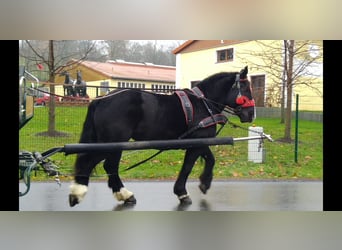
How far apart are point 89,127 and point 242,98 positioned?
5.28 ft

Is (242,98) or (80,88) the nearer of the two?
(80,88)

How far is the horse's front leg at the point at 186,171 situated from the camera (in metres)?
4.67

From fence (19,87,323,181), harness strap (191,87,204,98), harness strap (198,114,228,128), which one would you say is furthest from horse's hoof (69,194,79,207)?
harness strap (191,87,204,98)

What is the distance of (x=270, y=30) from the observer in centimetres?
483

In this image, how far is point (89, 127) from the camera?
4.61 metres

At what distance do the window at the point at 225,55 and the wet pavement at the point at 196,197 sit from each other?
4.14 feet

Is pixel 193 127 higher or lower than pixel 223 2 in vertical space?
lower

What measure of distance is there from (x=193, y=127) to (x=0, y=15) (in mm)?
2427

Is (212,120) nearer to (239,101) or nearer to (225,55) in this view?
(239,101)

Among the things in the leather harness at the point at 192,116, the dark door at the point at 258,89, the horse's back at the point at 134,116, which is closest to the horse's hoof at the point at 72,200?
the horse's back at the point at 134,116

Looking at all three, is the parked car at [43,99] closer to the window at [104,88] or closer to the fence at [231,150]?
the fence at [231,150]

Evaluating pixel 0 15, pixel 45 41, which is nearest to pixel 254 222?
pixel 45 41

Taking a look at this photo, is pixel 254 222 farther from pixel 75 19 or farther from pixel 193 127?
pixel 75 19

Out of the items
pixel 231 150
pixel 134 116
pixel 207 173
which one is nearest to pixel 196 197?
pixel 207 173
